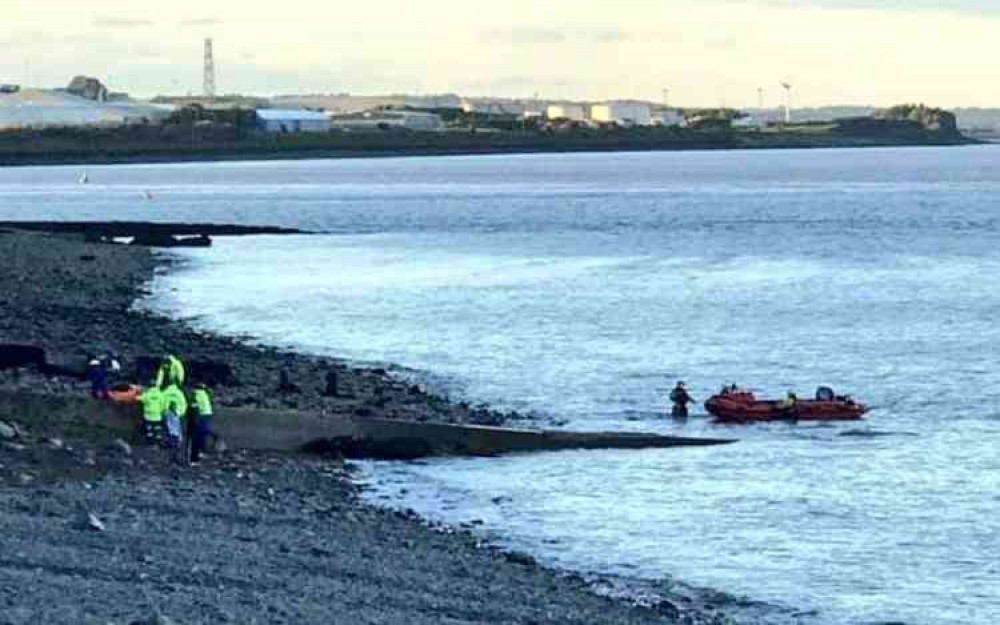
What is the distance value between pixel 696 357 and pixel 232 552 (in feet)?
86.3

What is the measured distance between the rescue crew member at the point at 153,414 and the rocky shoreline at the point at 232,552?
24cm

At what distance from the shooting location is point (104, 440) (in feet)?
76.2

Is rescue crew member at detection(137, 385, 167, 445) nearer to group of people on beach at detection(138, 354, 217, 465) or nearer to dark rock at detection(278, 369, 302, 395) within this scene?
group of people on beach at detection(138, 354, 217, 465)

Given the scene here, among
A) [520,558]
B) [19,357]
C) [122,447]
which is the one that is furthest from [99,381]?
[520,558]

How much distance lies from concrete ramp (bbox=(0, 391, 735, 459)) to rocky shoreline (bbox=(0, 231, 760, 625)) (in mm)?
227

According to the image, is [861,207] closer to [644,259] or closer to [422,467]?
[644,259]

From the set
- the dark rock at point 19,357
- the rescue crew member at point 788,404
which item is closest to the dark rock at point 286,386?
the dark rock at point 19,357

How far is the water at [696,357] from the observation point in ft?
71.5

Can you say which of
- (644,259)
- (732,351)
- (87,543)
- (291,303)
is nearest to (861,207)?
(644,259)

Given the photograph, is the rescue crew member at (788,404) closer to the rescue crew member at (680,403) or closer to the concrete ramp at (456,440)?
the rescue crew member at (680,403)

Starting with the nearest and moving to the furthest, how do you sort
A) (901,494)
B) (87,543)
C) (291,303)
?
(87,543) → (901,494) → (291,303)

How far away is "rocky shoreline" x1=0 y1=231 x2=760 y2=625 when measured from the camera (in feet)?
49.6

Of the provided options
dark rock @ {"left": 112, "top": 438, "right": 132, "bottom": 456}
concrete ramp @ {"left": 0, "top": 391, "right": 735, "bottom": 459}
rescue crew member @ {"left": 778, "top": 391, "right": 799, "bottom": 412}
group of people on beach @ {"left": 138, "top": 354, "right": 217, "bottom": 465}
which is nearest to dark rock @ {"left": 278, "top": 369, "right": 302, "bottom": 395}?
concrete ramp @ {"left": 0, "top": 391, "right": 735, "bottom": 459}

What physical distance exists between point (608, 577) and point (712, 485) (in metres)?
5.87
